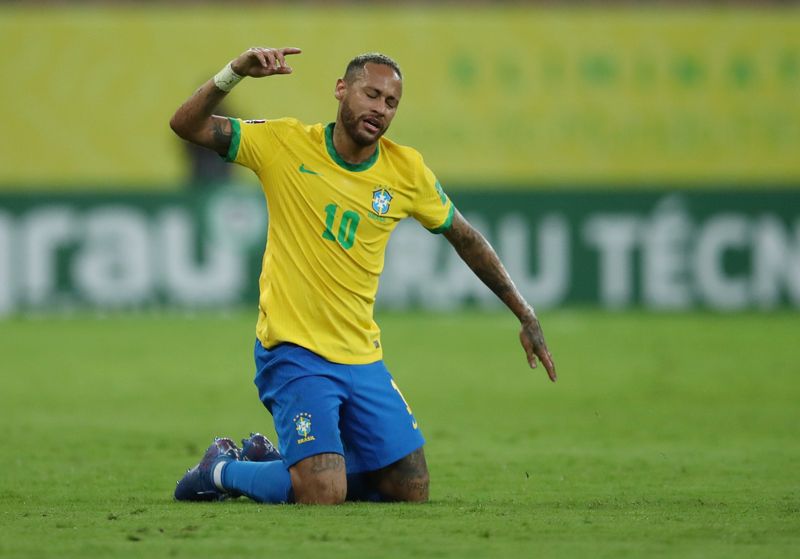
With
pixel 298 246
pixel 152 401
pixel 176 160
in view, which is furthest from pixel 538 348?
pixel 176 160

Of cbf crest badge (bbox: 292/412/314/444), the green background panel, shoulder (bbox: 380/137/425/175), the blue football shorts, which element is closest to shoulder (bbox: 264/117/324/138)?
shoulder (bbox: 380/137/425/175)

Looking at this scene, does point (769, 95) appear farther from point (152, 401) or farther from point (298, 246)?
point (298, 246)

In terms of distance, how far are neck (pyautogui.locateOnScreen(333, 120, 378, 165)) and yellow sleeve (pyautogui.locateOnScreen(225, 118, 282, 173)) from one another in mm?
287

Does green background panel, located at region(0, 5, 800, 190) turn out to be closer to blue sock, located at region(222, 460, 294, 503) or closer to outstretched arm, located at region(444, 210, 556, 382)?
outstretched arm, located at region(444, 210, 556, 382)

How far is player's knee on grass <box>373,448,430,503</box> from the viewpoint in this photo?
7.48m

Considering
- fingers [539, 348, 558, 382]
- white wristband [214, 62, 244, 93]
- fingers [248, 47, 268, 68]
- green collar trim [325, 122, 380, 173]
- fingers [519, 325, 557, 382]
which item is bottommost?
fingers [539, 348, 558, 382]

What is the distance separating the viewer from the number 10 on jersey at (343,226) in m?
7.57

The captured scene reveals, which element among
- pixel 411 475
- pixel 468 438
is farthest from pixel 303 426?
pixel 468 438

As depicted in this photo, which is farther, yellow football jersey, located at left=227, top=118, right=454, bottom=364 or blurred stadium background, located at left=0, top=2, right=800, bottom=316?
blurred stadium background, located at left=0, top=2, right=800, bottom=316

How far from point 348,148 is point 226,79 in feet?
2.56

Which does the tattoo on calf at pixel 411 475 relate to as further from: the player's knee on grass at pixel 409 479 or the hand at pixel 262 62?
the hand at pixel 262 62

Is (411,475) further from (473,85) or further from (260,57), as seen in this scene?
(473,85)

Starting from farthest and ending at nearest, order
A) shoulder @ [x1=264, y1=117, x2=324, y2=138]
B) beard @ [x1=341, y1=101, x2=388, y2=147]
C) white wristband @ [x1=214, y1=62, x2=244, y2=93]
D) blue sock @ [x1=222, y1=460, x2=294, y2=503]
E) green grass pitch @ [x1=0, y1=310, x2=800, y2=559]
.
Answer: shoulder @ [x1=264, y1=117, x2=324, y2=138], beard @ [x1=341, y1=101, x2=388, y2=147], blue sock @ [x1=222, y1=460, x2=294, y2=503], white wristband @ [x1=214, y1=62, x2=244, y2=93], green grass pitch @ [x1=0, y1=310, x2=800, y2=559]

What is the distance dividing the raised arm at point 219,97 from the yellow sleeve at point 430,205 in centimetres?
99
